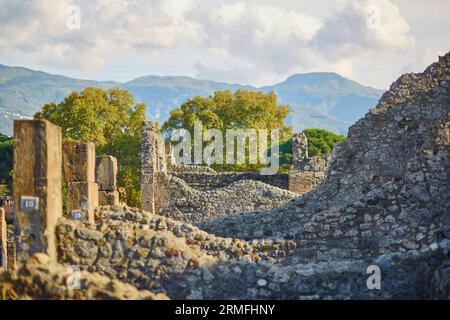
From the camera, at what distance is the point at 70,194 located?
51.6ft

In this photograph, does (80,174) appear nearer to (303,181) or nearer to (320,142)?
(303,181)

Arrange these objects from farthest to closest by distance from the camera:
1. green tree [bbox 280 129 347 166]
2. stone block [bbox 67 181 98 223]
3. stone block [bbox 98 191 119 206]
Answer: green tree [bbox 280 129 347 166] → stone block [bbox 98 191 119 206] → stone block [bbox 67 181 98 223]

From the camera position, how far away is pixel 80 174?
Result: 1556 cm

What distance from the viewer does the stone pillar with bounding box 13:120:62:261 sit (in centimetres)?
1193

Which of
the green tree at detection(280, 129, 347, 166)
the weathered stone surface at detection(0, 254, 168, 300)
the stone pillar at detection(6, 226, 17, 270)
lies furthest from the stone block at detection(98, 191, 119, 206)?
the green tree at detection(280, 129, 347, 166)

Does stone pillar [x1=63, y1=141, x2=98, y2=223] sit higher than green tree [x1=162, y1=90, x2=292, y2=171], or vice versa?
green tree [x1=162, y1=90, x2=292, y2=171]

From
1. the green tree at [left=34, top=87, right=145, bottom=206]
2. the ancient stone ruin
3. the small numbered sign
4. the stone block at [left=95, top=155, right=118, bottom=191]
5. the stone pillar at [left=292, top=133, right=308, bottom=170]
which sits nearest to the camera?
the small numbered sign

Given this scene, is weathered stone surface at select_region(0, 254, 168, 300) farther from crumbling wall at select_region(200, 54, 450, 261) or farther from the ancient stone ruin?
the ancient stone ruin

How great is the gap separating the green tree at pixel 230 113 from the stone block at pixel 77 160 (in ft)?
139

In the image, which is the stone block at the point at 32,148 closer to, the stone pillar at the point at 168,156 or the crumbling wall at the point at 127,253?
the crumbling wall at the point at 127,253

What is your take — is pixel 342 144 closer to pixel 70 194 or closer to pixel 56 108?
pixel 70 194

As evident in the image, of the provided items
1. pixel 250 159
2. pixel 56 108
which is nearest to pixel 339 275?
Result: pixel 56 108

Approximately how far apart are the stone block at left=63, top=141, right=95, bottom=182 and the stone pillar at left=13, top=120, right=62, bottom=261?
10.7 ft

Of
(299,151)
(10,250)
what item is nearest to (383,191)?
(10,250)
